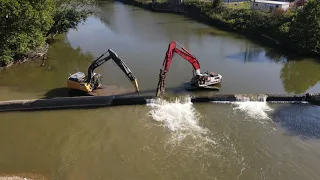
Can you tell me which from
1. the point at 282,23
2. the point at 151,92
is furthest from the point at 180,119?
the point at 282,23

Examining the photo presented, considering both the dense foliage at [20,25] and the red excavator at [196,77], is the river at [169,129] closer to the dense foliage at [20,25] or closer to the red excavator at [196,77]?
the red excavator at [196,77]

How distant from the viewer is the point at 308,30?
29891 millimetres

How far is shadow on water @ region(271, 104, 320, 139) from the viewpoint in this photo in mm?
17594

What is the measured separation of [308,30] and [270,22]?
25.6ft

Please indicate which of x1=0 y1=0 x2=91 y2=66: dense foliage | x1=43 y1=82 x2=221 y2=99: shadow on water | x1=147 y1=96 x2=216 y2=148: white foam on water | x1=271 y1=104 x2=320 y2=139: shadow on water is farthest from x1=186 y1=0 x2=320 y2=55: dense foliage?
x1=0 y1=0 x2=91 y2=66: dense foliage

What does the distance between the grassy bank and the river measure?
235cm

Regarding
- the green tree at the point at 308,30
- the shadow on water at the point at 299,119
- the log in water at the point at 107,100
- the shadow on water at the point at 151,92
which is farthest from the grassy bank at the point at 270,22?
the shadow on water at the point at 151,92

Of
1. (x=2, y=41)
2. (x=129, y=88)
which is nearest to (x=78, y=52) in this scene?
(x=2, y=41)

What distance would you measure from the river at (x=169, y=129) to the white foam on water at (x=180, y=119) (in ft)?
0.19

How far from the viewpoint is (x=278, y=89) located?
23.5 meters

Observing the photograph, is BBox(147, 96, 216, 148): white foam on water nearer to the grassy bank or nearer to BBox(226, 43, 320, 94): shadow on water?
BBox(226, 43, 320, 94): shadow on water

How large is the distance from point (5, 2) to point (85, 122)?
457 inches

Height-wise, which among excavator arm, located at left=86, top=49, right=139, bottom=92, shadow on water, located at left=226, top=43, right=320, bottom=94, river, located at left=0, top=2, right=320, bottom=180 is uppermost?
excavator arm, located at left=86, top=49, right=139, bottom=92

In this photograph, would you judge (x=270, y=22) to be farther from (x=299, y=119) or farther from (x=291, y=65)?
(x=299, y=119)
